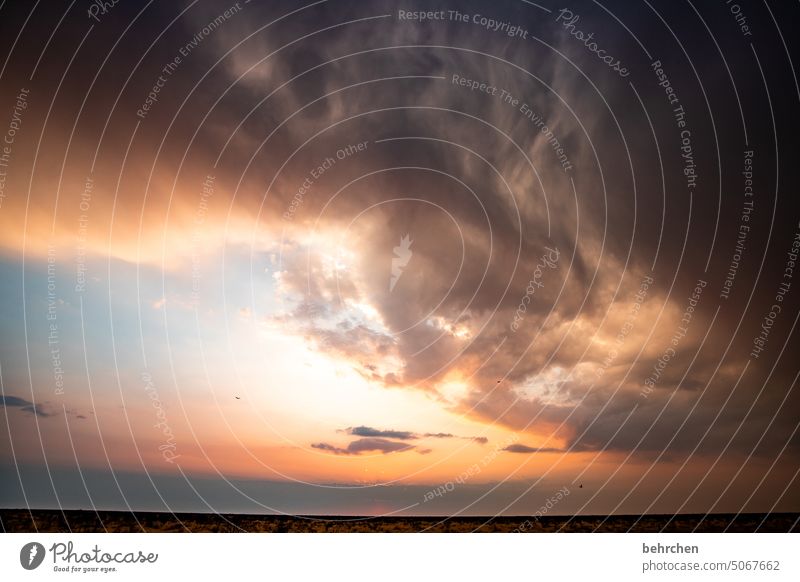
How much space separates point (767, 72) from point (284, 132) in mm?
17997

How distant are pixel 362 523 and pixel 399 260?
1121 centimetres

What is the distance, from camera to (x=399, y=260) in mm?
26750

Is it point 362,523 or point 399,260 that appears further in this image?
point 399,260

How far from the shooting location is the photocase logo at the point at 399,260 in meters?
26.7
